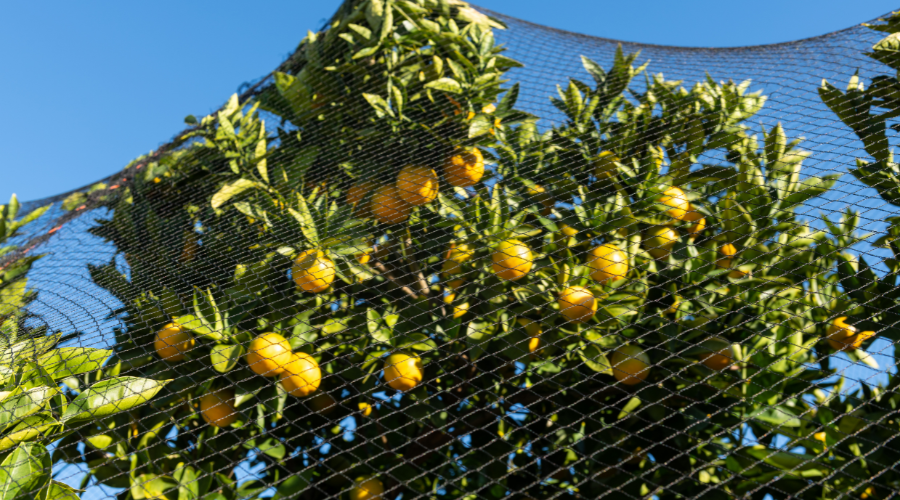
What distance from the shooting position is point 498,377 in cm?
127

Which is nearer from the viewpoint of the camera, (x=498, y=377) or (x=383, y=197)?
(x=498, y=377)

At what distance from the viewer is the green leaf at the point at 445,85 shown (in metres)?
1.58

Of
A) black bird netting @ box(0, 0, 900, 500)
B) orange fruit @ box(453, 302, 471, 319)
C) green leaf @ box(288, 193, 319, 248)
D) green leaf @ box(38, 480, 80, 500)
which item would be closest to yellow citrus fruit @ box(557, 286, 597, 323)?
black bird netting @ box(0, 0, 900, 500)

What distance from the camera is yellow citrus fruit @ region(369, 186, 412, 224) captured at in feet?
4.89

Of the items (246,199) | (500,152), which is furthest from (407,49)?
(246,199)

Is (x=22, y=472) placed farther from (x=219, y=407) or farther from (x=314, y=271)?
(x=314, y=271)

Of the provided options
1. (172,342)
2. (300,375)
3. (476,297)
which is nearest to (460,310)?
(476,297)

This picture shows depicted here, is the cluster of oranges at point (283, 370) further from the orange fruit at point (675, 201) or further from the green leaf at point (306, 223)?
the orange fruit at point (675, 201)

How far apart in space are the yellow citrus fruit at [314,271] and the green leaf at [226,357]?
194 millimetres

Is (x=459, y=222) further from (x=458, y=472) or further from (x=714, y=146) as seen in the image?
(x=714, y=146)

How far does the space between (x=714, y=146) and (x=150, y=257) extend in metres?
1.52

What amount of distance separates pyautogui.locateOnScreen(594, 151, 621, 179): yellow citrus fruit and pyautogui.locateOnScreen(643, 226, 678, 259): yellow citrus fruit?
20 cm

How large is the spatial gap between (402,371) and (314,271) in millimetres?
298

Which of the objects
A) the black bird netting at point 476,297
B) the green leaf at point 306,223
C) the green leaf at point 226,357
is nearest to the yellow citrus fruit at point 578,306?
the black bird netting at point 476,297
